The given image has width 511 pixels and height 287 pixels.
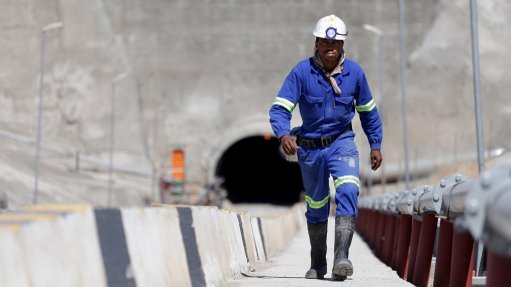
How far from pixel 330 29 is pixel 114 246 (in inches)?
215

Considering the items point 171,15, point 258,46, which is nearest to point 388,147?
point 258,46

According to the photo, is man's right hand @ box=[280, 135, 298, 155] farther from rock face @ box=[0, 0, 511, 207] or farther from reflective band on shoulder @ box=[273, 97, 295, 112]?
rock face @ box=[0, 0, 511, 207]

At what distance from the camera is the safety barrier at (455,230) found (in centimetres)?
527

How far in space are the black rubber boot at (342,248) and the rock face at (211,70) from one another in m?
56.5

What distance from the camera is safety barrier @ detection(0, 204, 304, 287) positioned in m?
5.14

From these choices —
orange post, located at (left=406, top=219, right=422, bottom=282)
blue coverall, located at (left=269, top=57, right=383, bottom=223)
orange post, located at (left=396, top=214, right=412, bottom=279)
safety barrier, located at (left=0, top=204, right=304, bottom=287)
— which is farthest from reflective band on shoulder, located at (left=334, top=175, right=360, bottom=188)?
orange post, located at (left=396, top=214, right=412, bottom=279)

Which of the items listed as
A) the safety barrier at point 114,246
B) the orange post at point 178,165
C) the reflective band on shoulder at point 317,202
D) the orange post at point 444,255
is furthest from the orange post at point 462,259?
the orange post at point 178,165

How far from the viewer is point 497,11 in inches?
2864

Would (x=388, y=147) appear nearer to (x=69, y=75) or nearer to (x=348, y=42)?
(x=348, y=42)

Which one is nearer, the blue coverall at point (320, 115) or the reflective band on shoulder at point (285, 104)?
the blue coverall at point (320, 115)

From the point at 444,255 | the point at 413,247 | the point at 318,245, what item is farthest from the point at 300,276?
the point at 444,255

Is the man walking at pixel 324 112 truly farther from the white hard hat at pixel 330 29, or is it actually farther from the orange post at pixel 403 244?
the orange post at pixel 403 244

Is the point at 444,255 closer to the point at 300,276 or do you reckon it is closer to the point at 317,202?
the point at 317,202

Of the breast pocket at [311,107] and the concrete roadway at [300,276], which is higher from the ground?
the breast pocket at [311,107]
